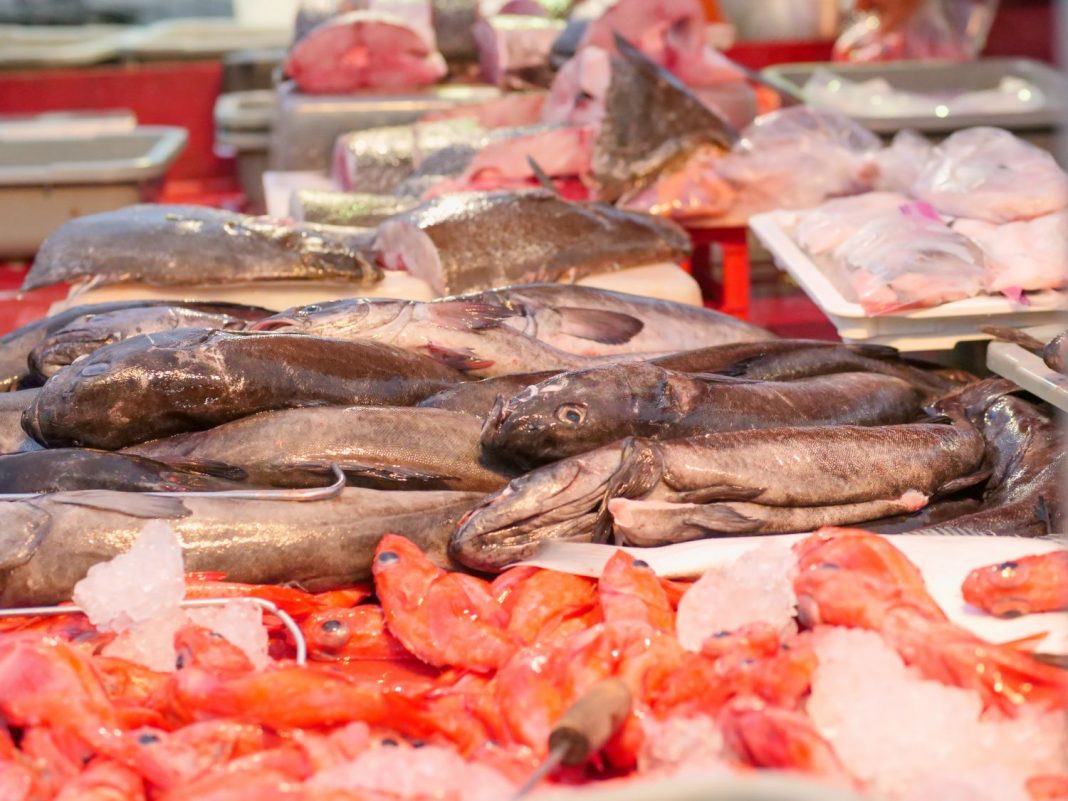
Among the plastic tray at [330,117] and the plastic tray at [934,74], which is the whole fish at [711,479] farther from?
the plastic tray at [934,74]

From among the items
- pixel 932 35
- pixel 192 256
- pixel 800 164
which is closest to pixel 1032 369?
pixel 800 164

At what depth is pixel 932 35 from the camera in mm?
9281

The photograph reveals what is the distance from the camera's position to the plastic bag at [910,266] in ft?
12.0

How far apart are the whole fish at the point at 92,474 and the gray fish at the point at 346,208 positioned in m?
2.67

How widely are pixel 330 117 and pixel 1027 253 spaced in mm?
4019

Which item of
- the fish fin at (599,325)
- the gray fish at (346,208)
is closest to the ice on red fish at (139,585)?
the fish fin at (599,325)

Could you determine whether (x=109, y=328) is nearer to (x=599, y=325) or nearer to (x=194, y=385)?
(x=194, y=385)

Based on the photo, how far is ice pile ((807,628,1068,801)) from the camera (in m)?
1.80

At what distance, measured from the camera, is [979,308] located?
3.71 m

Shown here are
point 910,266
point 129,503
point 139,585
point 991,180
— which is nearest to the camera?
point 139,585

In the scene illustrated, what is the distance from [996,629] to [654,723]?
0.66 m

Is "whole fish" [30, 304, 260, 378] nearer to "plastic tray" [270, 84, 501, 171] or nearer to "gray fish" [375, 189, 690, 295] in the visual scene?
"gray fish" [375, 189, 690, 295]

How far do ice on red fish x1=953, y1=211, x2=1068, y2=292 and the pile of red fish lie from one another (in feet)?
5.57

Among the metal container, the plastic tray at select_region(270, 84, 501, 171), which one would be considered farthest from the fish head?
the metal container
